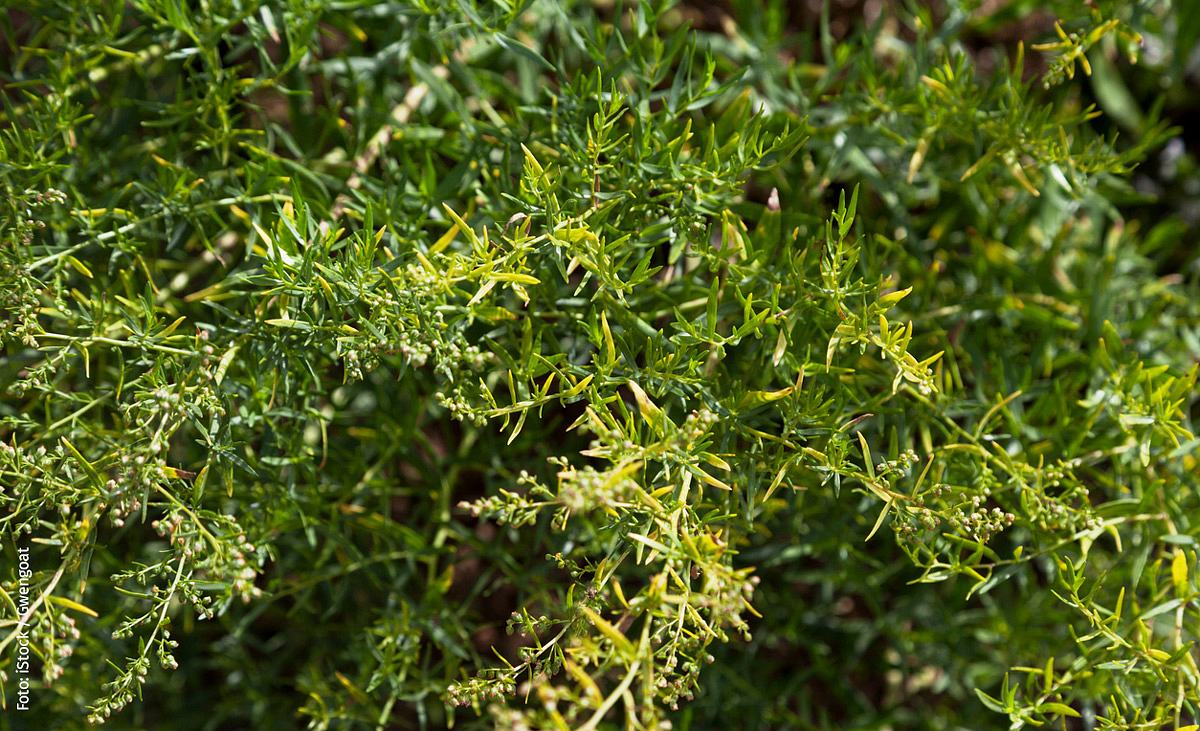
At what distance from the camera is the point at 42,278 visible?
73 cm

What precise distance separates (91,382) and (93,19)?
314 mm

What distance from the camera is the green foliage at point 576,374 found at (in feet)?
2.09

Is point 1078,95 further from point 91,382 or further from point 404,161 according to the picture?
point 91,382

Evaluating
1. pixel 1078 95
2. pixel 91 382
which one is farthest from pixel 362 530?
pixel 1078 95

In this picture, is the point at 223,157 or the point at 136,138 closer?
the point at 223,157

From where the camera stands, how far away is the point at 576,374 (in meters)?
0.69

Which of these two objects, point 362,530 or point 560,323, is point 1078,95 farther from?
point 362,530

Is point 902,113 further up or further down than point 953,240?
further up

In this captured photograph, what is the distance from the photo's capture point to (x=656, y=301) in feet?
2.62

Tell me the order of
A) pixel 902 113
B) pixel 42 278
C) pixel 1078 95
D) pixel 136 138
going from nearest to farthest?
pixel 42 278 → pixel 902 113 → pixel 136 138 → pixel 1078 95

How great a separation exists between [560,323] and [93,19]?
478mm

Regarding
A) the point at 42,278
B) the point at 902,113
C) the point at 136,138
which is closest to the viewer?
the point at 42,278

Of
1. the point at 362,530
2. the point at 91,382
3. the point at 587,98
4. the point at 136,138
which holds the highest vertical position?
the point at 587,98

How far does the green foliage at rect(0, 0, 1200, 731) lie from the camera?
2.09 ft
